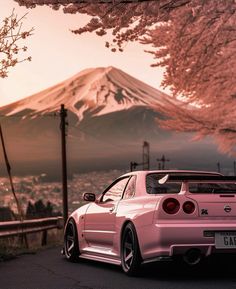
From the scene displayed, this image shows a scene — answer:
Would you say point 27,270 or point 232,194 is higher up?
point 232,194

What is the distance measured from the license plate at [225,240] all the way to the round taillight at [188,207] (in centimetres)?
43

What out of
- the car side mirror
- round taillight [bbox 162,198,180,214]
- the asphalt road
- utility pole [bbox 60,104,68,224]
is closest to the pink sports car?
round taillight [bbox 162,198,180,214]

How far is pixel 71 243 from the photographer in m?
13.6

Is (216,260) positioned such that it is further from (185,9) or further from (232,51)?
(232,51)

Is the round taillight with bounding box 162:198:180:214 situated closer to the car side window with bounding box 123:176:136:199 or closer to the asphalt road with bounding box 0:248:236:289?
the asphalt road with bounding box 0:248:236:289

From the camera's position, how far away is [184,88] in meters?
25.6

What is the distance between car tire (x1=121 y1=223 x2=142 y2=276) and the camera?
1029 centimetres

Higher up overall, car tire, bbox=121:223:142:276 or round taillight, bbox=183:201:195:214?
round taillight, bbox=183:201:195:214

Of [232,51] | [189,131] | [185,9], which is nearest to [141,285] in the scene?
[185,9]

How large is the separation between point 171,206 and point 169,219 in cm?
17

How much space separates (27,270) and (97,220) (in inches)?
52.7

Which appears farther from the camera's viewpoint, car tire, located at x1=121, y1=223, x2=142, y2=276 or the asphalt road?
car tire, located at x1=121, y1=223, x2=142, y2=276

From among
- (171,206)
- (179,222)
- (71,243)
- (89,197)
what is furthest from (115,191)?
(179,222)

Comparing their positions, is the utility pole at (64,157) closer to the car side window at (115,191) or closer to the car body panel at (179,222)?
the car side window at (115,191)
